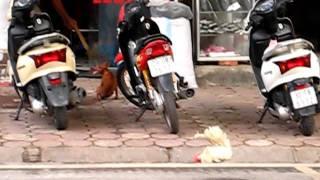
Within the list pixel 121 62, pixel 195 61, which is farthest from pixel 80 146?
pixel 195 61

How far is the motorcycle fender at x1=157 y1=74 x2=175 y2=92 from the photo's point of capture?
7297 mm

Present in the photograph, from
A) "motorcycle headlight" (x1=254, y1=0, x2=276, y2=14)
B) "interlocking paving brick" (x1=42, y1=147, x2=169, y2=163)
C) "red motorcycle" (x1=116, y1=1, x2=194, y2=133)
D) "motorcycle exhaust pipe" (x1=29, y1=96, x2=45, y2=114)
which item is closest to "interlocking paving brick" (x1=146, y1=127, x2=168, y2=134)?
"red motorcycle" (x1=116, y1=1, x2=194, y2=133)

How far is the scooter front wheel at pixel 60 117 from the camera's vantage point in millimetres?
7371

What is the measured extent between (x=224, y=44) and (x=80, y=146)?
4416 mm

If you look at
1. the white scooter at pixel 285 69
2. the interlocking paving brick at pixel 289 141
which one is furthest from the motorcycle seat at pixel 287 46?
the interlocking paving brick at pixel 289 141

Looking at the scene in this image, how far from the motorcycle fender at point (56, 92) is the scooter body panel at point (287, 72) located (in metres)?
1.94

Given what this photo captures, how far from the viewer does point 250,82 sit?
1051cm

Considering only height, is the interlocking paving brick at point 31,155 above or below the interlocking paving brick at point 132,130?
above

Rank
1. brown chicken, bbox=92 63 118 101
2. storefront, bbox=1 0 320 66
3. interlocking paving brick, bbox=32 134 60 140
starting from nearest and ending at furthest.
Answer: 1. interlocking paving brick, bbox=32 134 60 140
2. brown chicken, bbox=92 63 118 101
3. storefront, bbox=1 0 320 66

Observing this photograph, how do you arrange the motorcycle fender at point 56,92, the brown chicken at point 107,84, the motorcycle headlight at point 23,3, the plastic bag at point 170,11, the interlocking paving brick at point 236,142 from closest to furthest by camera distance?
the interlocking paving brick at point 236,142
the motorcycle fender at point 56,92
the motorcycle headlight at point 23,3
the plastic bag at point 170,11
the brown chicken at point 107,84

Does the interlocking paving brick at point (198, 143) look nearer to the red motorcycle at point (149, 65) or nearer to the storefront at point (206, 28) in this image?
the red motorcycle at point (149, 65)

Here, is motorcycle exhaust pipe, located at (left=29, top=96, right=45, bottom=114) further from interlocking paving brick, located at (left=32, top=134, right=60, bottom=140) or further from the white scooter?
the white scooter

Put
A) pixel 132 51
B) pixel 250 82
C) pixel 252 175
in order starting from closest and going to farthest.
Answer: pixel 252 175
pixel 132 51
pixel 250 82

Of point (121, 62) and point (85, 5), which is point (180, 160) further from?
point (85, 5)
